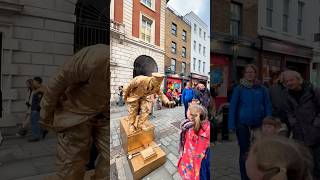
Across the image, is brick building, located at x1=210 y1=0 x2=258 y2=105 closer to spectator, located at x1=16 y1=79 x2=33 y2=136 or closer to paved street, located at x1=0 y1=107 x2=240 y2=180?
paved street, located at x1=0 y1=107 x2=240 y2=180

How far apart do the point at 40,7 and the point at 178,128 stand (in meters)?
0.80

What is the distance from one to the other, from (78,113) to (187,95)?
741mm

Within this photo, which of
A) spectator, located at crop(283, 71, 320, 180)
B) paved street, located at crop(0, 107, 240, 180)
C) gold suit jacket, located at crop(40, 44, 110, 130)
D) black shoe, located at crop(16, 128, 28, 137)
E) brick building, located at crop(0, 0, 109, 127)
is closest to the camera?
spectator, located at crop(283, 71, 320, 180)

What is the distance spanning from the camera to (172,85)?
1.67 feet

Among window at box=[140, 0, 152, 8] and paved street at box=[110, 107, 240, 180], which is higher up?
window at box=[140, 0, 152, 8]

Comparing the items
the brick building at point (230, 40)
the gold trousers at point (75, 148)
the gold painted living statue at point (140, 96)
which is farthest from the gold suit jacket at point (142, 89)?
the gold trousers at point (75, 148)

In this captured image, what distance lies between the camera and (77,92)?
1133 millimetres

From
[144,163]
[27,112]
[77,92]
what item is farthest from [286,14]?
[27,112]

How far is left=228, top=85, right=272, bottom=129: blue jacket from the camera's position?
0.40m

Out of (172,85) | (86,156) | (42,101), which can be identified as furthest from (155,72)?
Answer: (86,156)

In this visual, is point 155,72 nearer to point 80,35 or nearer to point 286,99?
point 286,99

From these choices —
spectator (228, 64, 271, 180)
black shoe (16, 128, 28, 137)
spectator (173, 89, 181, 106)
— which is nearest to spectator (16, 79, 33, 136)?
black shoe (16, 128, 28, 137)

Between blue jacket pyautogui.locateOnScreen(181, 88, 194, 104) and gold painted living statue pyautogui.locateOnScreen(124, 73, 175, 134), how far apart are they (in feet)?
0.07

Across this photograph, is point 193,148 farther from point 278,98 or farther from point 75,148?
point 75,148
